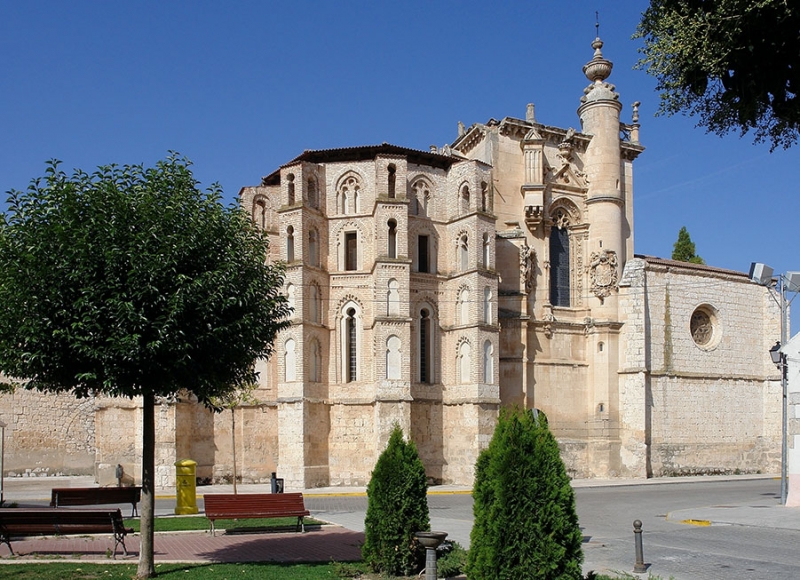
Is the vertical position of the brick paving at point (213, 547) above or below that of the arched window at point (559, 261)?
below

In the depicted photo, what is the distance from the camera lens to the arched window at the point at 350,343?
32.3m

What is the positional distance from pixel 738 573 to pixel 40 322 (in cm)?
1046

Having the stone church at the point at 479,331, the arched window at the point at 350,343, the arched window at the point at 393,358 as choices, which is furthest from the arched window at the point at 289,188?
the arched window at the point at 393,358

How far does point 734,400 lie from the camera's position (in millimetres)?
38750

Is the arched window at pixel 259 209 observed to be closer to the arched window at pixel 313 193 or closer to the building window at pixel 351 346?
the arched window at pixel 313 193

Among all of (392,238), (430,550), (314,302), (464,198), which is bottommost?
(430,550)

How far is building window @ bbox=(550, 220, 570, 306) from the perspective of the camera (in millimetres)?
37156

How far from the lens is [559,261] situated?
37.6 meters

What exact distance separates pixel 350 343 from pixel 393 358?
2190mm

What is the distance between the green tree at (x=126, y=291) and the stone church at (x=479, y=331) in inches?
710

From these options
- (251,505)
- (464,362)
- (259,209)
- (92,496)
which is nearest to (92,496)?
(92,496)

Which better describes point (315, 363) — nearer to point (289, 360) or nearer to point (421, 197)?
point (289, 360)

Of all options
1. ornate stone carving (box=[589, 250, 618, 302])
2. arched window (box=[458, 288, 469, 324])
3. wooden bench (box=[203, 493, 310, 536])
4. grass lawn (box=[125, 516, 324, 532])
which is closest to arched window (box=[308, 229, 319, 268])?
arched window (box=[458, 288, 469, 324])

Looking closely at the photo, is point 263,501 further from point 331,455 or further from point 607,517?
point 331,455
